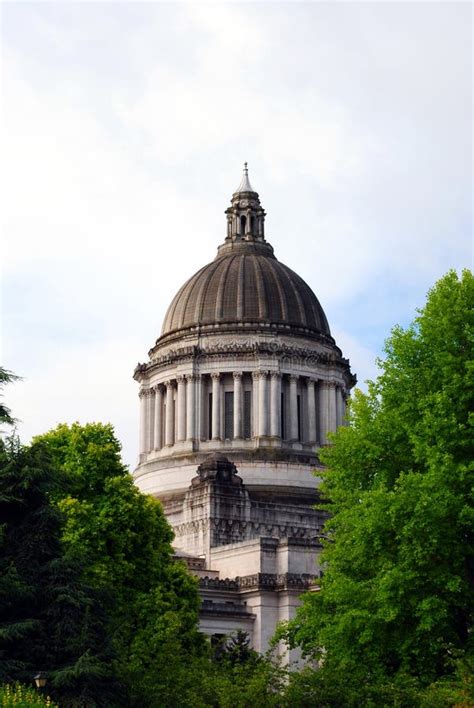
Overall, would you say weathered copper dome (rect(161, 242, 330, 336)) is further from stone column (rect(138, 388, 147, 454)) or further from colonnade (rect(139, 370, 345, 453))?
stone column (rect(138, 388, 147, 454))

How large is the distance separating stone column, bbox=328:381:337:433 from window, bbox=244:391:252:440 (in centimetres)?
607

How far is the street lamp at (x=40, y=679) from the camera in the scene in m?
30.4

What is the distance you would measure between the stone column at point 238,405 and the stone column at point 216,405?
46.1 inches

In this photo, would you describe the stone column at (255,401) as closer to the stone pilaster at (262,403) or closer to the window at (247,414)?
the stone pilaster at (262,403)

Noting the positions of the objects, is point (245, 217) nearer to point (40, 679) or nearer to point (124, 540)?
point (124, 540)

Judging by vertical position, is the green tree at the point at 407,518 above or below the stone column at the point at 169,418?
below

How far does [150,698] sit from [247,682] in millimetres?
2743

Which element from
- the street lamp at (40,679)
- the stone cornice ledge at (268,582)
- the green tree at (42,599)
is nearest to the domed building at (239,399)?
the stone cornice ledge at (268,582)

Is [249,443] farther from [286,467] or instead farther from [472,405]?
[472,405]

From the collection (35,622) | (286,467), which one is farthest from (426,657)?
(286,467)

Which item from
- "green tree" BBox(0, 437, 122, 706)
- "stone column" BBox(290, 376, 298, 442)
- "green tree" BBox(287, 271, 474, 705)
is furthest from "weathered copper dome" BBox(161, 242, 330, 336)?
"green tree" BBox(0, 437, 122, 706)

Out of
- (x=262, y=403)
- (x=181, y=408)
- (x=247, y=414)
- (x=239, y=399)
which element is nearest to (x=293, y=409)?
(x=262, y=403)

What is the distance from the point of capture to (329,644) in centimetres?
3728

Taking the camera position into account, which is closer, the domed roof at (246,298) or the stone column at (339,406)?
the domed roof at (246,298)
